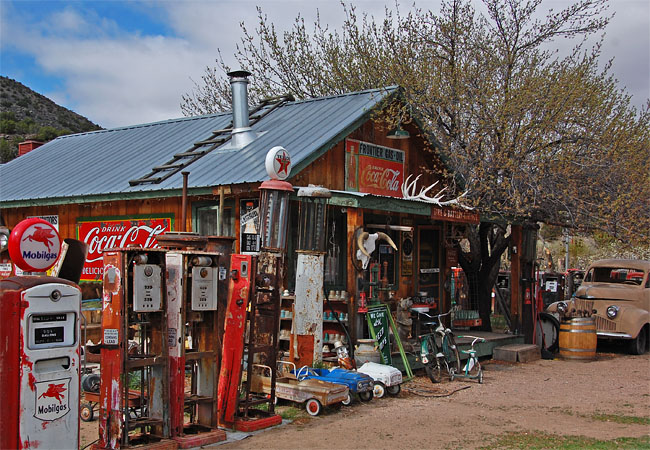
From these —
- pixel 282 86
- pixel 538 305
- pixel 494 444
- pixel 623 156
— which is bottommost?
pixel 494 444

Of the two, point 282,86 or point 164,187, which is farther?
point 282,86

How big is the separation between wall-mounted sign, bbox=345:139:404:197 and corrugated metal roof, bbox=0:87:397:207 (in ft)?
2.17

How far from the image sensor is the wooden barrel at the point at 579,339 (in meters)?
13.8

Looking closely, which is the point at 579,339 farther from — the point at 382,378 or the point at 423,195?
the point at 382,378

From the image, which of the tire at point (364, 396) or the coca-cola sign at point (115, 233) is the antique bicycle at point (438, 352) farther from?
the coca-cola sign at point (115, 233)

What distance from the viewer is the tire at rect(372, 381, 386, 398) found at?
934cm

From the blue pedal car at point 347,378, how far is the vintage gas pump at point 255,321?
649 mm

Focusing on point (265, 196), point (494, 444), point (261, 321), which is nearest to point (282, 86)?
point (265, 196)

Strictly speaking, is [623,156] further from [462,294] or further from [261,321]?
[261,321]

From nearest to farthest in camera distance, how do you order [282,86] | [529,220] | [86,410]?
[86,410] < [529,220] < [282,86]

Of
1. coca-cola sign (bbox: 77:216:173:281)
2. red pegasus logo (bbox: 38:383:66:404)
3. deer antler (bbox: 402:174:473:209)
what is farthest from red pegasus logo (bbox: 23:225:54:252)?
deer antler (bbox: 402:174:473:209)

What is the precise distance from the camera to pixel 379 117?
43.8ft

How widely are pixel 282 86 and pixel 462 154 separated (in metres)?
10.5

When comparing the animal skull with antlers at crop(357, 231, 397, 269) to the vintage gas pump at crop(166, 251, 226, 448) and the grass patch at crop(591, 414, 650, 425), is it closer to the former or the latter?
the vintage gas pump at crop(166, 251, 226, 448)
